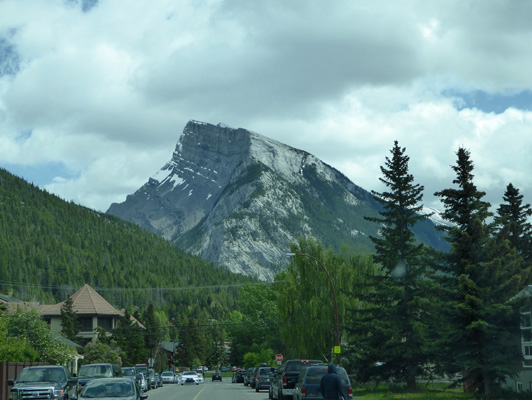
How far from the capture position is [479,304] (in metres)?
29.9

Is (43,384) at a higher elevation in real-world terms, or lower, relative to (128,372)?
higher

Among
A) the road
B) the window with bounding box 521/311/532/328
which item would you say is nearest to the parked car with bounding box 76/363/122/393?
the road

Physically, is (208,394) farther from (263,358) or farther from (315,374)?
(263,358)

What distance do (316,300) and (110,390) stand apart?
31.6 meters

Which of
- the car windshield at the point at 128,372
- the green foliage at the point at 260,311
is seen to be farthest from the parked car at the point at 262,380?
the green foliage at the point at 260,311

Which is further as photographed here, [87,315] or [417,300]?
[87,315]

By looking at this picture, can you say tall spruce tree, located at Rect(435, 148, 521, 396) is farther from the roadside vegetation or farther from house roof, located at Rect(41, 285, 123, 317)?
house roof, located at Rect(41, 285, 123, 317)

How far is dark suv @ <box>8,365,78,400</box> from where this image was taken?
89.2 ft

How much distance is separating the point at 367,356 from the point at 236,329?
61.9 meters

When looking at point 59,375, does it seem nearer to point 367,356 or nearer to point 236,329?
point 367,356

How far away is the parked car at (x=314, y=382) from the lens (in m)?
25.8

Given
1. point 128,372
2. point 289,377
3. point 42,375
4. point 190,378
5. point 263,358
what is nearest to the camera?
point 42,375

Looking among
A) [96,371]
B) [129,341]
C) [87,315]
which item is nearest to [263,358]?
[129,341]

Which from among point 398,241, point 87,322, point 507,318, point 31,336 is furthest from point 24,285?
point 507,318
